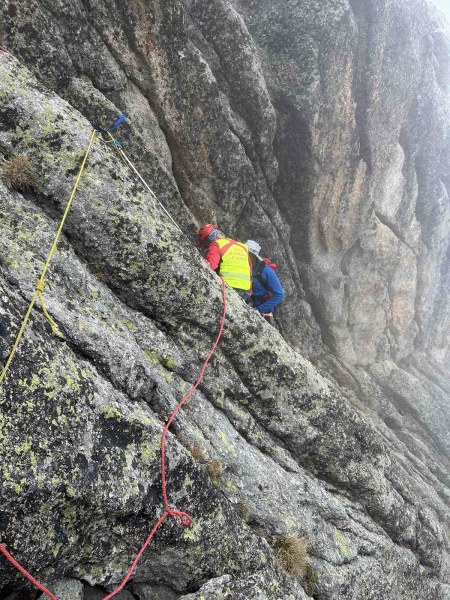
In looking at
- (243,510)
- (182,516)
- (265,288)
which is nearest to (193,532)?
(182,516)

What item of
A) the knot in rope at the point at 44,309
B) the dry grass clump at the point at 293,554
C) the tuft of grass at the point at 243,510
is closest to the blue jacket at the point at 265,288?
the tuft of grass at the point at 243,510

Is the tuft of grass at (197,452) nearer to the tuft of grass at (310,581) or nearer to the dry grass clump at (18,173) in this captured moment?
the tuft of grass at (310,581)

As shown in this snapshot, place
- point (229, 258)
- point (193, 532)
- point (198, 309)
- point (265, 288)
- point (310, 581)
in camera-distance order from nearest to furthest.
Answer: point (193, 532) → point (310, 581) → point (198, 309) → point (229, 258) → point (265, 288)

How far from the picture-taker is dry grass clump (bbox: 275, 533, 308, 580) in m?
9.30

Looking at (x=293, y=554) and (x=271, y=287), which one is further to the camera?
(x=271, y=287)

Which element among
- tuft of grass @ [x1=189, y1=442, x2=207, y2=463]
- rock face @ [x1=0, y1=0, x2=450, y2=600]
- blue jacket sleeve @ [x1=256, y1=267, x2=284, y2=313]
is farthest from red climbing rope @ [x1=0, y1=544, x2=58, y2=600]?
blue jacket sleeve @ [x1=256, y1=267, x2=284, y2=313]

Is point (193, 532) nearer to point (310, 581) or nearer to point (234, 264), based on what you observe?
point (310, 581)

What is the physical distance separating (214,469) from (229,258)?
7015mm

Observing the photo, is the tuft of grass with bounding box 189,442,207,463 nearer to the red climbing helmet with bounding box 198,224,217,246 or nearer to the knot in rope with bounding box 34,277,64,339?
the knot in rope with bounding box 34,277,64,339

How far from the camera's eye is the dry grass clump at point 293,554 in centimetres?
930

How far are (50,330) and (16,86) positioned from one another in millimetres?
5899

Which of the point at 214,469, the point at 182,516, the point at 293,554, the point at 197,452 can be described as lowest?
the point at 293,554

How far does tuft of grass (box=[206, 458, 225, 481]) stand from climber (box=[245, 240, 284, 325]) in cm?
801

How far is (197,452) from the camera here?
887 cm
